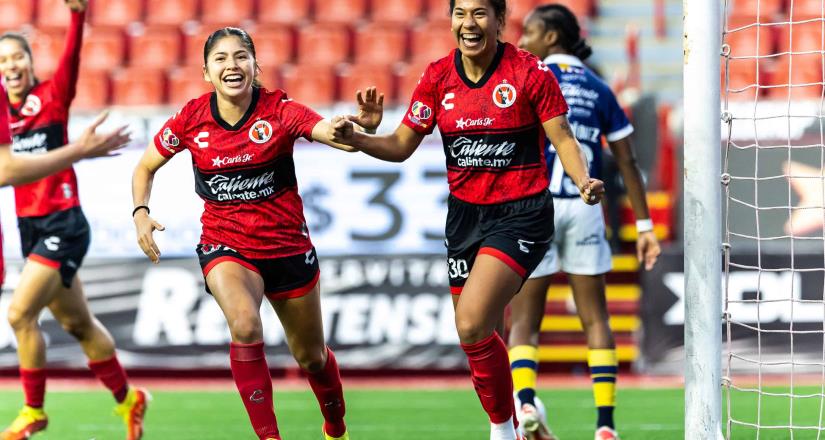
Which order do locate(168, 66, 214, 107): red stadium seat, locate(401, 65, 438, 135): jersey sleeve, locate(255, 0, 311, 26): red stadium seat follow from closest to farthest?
locate(401, 65, 438, 135): jersey sleeve
locate(168, 66, 214, 107): red stadium seat
locate(255, 0, 311, 26): red stadium seat

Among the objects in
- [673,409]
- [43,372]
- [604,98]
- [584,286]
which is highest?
[604,98]

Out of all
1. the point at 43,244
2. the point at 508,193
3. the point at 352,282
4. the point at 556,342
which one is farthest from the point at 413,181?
the point at 508,193

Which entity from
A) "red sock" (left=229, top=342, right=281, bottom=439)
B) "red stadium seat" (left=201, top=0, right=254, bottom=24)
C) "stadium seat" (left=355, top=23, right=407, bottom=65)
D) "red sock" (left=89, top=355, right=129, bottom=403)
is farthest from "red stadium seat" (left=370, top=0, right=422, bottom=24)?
"red sock" (left=229, top=342, right=281, bottom=439)

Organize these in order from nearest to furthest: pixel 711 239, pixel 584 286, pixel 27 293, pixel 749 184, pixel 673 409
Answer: pixel 711 239 → pixel 584 286 → pixel 27 293 → pixel 673 409 → pixel 749 184

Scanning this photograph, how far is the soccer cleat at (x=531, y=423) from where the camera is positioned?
5.74 m

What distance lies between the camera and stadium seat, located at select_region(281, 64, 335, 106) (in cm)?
1316

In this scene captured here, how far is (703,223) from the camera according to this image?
5.14 m

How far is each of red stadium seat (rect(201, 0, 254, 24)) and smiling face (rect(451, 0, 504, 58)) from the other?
10245 mm

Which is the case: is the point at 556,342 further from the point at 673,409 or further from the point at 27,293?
the point at 27,293

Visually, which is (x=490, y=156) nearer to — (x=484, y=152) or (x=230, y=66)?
(x=484, y=152)

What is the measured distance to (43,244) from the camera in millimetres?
6781

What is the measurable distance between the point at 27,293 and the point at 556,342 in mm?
4829

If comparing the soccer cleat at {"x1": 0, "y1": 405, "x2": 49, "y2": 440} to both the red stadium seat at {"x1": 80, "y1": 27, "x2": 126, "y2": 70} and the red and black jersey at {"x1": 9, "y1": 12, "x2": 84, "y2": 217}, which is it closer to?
the red and black jersey at {"x1": 9, "y1": 12, "x2": 84, "y2": 217}

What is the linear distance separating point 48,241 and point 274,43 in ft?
25.9
